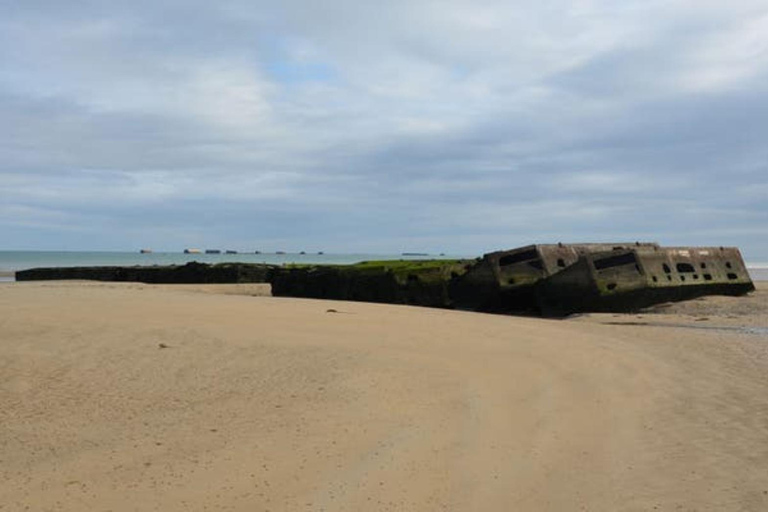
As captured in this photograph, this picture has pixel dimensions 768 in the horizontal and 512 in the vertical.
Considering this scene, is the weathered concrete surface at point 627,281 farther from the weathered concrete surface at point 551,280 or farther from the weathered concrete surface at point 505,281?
the weathered concrete surface at point 505,281

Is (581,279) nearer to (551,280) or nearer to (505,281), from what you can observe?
(551,280)

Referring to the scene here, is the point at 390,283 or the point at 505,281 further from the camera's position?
the point at 390,283

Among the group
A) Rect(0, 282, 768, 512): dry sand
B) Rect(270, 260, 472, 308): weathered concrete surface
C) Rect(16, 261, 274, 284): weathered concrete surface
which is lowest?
Rect(0, 282, 768, 512): dry sand

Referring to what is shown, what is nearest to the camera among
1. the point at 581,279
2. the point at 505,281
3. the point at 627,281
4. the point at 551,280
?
the point at 581,279

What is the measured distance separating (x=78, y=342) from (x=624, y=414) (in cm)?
547

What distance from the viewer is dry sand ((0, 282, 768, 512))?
13.3ft

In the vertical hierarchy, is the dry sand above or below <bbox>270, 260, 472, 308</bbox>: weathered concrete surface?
below

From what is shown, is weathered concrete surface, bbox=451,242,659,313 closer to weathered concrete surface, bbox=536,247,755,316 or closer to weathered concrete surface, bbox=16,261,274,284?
weathered concrete surface, bbox=536,247,755,316

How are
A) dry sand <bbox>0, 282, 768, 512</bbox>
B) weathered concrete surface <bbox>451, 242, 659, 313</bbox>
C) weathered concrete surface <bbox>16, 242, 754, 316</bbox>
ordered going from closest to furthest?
dry sand <bbox>0, 282, 768, 512</bbox> → weathered concrete surface <bbox>16, 242, 754, 316</bbox> → weathered concrete surface <bbox>451, 242, 659, 313</bbox>

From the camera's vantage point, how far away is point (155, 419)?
5262mm

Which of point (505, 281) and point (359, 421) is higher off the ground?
point (505, 281)

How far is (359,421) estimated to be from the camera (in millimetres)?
5328

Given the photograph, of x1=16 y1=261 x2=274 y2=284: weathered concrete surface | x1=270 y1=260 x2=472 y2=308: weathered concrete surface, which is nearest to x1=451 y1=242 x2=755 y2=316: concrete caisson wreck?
x1=270 y1=260 x2=472 y2=308: weathered concrete surface

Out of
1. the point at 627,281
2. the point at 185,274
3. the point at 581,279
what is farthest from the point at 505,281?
the point at 185,274
